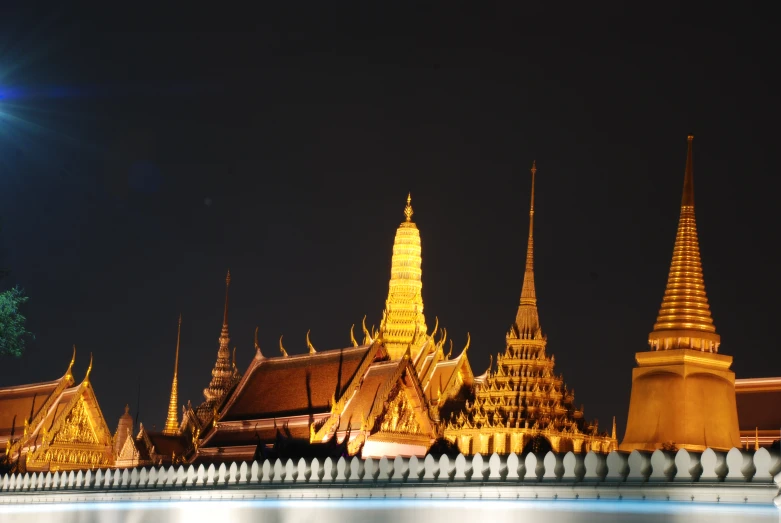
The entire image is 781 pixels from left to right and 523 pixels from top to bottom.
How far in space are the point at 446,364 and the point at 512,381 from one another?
9.73 metres

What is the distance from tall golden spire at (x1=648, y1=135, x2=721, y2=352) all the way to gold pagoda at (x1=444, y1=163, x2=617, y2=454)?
3.54m

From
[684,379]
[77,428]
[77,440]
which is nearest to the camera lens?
[684,379]

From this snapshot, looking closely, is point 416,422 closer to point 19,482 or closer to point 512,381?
point 512,381

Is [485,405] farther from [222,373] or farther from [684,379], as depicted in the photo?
[222,373]

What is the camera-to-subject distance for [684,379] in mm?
43500

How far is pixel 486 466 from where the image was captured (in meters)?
25.1

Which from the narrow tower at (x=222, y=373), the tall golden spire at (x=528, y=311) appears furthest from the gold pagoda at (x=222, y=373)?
the tall golden spire at (x=528, y=311)

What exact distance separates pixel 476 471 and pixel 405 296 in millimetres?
37700

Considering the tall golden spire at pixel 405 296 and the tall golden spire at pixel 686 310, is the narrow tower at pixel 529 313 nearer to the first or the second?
the tall golden spire at pixel 686 310

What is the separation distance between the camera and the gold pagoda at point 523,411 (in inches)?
1783

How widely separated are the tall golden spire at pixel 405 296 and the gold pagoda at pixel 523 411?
44.8 feet

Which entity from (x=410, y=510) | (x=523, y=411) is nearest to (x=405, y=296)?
(x=523, y=411)

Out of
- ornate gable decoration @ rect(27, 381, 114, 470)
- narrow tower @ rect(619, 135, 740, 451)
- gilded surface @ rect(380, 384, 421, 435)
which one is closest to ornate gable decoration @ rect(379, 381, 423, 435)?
gilded surface @ rect(380, 384, 421, 435)

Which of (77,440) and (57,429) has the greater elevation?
(57,429)
